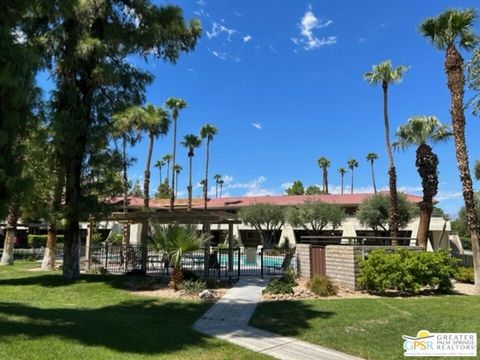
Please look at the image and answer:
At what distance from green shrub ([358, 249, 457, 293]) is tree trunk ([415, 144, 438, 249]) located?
8852 mm

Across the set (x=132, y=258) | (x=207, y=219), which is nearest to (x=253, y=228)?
(x=132, y=258)

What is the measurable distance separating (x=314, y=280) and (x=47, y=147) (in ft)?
35.9

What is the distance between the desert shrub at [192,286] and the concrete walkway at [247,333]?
949 mm

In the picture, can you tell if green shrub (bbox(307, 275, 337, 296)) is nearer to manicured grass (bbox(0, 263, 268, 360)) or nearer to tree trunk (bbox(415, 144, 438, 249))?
manicured grass (bbox(0, 263, 268, 360))

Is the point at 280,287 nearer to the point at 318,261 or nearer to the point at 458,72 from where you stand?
the point at 318,261

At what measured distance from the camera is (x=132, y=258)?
20.6 metres

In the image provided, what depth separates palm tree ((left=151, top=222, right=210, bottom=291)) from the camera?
14219 millimetres

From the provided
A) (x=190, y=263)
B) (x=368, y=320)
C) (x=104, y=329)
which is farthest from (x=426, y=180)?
(x=104, y=329)

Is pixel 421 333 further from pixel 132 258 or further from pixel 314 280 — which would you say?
pixel 132 258

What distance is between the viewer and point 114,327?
8305mm

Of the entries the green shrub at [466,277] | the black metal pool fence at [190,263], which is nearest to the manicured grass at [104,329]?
the black metal pool fence at [190,263]

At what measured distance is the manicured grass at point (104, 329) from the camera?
670 cm

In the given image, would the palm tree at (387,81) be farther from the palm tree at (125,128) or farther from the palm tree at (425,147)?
the palm tree at (125,128)
